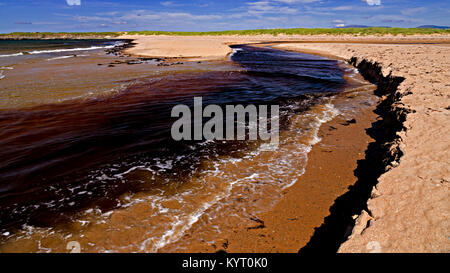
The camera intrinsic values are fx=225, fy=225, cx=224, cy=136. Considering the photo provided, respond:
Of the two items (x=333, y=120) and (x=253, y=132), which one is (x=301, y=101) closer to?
(x=333, y=120)

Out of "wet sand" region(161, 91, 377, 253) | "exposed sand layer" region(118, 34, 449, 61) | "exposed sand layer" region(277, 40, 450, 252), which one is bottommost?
"wet sand" region(161, 91, 377, 253)

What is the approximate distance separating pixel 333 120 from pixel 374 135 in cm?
152

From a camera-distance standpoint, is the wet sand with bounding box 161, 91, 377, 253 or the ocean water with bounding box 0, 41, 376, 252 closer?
the wet sand with bounding box 161, 91, 377, 253

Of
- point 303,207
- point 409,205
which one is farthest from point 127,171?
point 409,205

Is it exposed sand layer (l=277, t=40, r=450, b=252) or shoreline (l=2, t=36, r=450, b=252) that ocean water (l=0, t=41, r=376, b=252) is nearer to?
shoreline (l=2, t=36, r=450, b=252)

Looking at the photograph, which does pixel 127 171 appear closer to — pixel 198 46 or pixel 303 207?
pixel 303 207

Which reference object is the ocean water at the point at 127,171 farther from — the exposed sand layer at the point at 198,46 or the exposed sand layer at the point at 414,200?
the exposed sand layer at the point at 198,46

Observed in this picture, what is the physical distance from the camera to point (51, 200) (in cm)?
432

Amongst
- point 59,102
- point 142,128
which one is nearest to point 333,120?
point 142,128

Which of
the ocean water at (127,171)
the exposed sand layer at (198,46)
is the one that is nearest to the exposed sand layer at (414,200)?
the ocean water at (127,171)

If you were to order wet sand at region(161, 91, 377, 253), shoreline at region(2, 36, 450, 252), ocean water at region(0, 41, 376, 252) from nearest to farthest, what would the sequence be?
shoreline at region(2, 36, 450, 252), wet sand at region(161, 91, 377, 253), ocean water at region(0, 41, 376, 252)

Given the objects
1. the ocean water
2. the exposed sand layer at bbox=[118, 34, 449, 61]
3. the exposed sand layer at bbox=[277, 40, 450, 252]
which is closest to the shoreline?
the exposed sand layer at bbox=[277, 40, 450, 252]

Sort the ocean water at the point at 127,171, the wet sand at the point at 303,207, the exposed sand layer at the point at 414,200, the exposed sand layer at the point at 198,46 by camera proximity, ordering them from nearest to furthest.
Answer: the exposed sand layer at the point at 414,200
the wet sand at the point at 303,207
the ocean water at the point at 127,171
the exposed sand layer at the point at 198,46

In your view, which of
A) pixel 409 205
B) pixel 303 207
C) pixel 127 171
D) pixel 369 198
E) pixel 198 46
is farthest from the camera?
pixel 198 46
